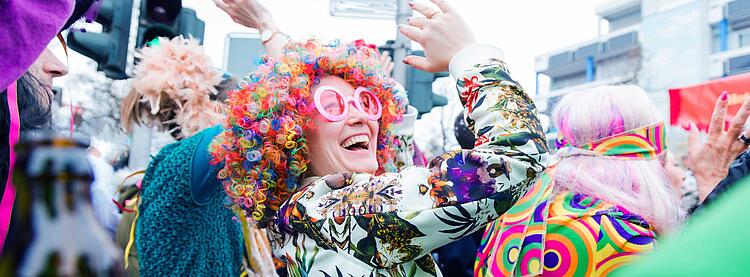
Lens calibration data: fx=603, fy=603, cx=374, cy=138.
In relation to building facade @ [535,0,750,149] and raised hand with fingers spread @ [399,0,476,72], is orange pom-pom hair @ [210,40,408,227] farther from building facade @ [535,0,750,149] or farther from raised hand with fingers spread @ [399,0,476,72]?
building facade @ [535,0,750,149]

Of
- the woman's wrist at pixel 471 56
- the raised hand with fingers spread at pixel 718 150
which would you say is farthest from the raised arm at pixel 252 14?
the raised hand with fingers spread at pixel 718 150

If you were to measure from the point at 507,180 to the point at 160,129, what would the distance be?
7.08ft

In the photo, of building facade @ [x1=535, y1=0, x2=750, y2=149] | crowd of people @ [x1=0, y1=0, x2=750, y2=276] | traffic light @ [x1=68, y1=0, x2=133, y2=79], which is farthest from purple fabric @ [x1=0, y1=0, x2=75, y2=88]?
building facade @ [x1=535, y1=0, x2=750, y2=149]

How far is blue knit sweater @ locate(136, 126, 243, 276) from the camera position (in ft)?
6.72

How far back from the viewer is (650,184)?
2170mm

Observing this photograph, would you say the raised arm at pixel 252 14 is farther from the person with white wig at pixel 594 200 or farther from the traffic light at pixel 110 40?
the traffic light at pixel 110 40

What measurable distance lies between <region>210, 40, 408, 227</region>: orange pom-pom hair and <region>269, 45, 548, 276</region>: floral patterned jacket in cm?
22

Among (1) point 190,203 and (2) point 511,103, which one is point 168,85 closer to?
(1) point 190,203

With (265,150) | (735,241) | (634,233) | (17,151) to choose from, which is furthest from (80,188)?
(634,233)

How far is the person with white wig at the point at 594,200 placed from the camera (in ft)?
6.59

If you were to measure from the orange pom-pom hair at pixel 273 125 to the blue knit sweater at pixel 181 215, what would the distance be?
6.0 inches

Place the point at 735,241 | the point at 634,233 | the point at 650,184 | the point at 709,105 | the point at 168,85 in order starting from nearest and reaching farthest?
the point at 735,241 → the point at 634,233 → the point at 650,184 → the point at 168,85 → the point at 709,105

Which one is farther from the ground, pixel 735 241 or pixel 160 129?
pixel 160 129

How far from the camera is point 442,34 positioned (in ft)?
5.58
